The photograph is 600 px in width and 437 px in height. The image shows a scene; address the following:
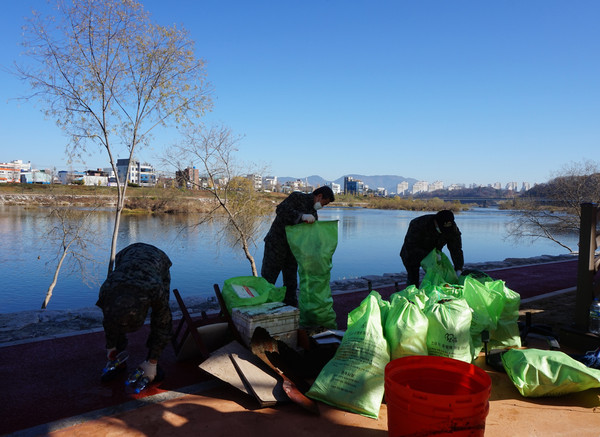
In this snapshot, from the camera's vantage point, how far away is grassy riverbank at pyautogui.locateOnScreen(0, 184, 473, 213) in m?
12.8

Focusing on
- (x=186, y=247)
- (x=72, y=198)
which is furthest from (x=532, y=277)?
(x=186, y=247)

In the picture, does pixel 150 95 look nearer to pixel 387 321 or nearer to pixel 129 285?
pixel 129 285

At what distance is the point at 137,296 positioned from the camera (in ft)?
8.74

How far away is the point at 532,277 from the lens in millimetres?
8445

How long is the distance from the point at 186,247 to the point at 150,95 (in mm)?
12966

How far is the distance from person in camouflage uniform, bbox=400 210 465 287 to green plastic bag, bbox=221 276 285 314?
1.97 meters

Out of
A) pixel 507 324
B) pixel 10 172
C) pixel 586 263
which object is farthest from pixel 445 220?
pixel 10 172

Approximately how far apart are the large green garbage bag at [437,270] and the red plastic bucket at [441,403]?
208cm

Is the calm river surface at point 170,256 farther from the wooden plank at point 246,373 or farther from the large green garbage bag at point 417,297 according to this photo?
the wooden plank at point 246,373

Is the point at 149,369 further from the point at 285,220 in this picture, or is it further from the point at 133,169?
the point at 133,169

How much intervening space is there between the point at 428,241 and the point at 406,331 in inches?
85.3

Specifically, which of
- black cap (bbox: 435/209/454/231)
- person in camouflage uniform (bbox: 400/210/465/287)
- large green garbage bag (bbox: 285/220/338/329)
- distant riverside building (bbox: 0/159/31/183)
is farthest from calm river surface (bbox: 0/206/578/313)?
distant riverside building (bbox: 0/159/31/183)

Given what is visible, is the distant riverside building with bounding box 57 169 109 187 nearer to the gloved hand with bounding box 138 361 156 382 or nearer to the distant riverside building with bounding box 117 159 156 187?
the distant riverside building with bounding box 117 159 156 187

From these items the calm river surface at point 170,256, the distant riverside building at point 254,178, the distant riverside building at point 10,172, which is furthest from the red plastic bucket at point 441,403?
the distant riverside building at point 10,172
